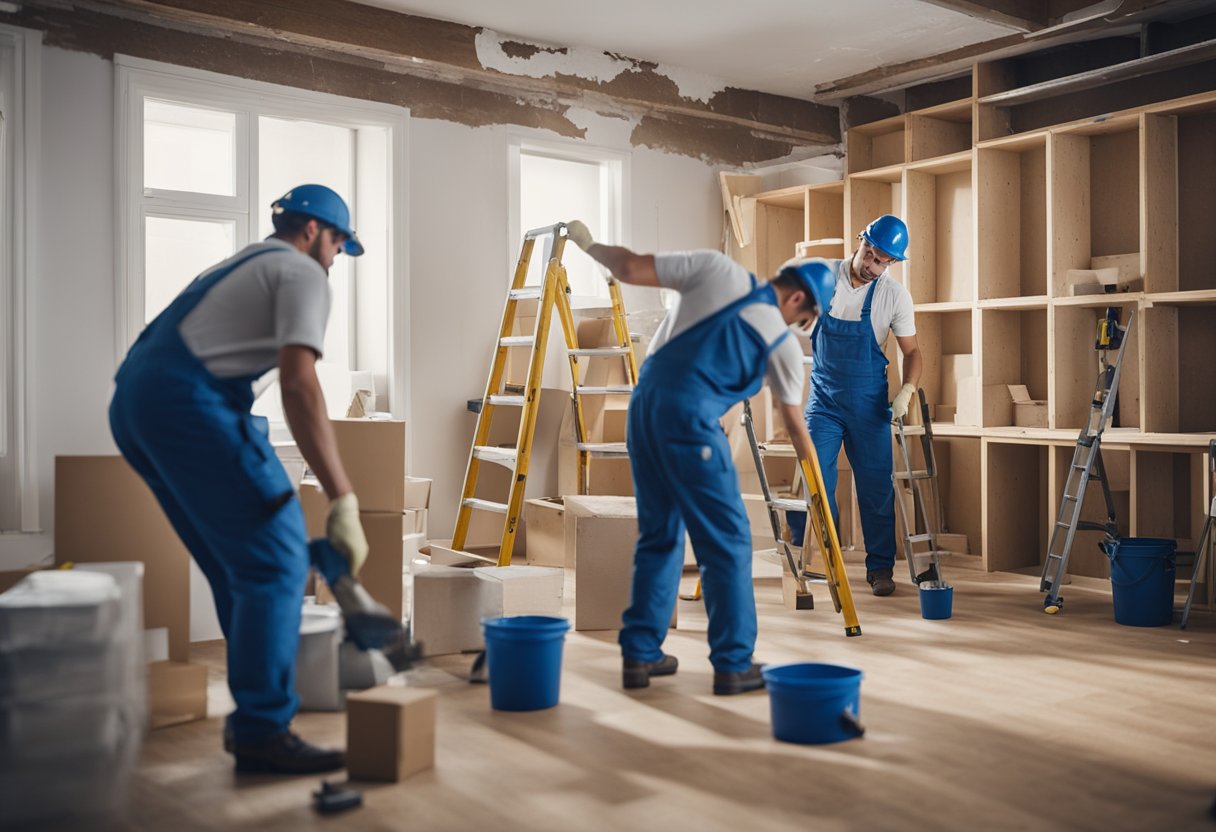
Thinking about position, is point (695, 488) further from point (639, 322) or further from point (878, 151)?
point (878, 151)

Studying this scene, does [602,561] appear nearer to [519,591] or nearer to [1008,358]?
[519,591]

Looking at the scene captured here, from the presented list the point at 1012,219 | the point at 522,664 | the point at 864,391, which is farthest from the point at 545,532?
the point at 1012,219

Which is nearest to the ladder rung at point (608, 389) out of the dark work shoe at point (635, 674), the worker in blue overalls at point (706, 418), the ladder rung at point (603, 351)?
the ladder rung at point (603, 351)

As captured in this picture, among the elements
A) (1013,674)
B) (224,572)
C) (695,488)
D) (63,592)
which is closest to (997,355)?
(1013,674)

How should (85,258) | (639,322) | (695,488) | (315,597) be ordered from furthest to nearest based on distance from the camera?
1. (639,322)
2. (85,258)
3. (315,597)
4. (695,488)

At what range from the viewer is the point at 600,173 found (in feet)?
23.5

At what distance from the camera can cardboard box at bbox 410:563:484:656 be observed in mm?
3980

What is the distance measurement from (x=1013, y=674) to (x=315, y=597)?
2.55m

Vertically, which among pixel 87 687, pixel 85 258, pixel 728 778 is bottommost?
pixel 728 778

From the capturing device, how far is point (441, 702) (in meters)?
3.44

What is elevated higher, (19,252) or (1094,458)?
(19,252)

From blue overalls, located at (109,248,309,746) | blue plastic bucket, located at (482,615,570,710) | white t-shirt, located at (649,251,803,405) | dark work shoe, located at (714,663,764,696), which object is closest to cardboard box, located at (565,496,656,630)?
dark work shoe, located at (714,663,764,696)

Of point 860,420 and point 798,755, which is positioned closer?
point 798,755

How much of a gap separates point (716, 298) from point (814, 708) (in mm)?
1229
